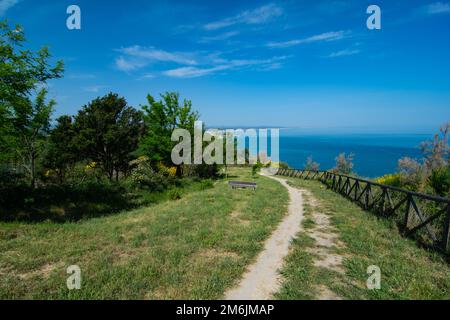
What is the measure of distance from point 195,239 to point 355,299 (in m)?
4.08

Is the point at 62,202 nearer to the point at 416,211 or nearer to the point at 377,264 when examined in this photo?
the point at 377,264

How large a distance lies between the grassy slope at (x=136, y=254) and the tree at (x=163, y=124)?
15.2 meters

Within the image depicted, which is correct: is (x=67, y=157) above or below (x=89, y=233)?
above

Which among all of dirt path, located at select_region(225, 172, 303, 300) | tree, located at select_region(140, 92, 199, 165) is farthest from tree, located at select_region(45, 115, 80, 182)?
dirt path, located at select_region(225, 172, 303, 300)

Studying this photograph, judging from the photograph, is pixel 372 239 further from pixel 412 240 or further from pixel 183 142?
pixel 183 142

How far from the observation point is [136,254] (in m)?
5.58

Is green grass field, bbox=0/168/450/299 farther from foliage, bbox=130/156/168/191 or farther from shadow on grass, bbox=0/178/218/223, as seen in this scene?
foliage, bbox=130/156/168/191

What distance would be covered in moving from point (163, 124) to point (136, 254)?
20441 millimetres

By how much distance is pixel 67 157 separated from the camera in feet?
92.6

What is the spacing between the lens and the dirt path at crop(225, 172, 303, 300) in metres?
4.02

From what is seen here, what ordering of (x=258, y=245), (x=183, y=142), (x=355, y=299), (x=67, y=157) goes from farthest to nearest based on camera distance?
1. (x=67, y=157)
2. (x=183, y=142)
3. (x=258, y=245)
4. (x=355, y=299)

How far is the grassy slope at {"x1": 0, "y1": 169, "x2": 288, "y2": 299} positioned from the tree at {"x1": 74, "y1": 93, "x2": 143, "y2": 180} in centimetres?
2196

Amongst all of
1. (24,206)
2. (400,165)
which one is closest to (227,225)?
(24,206)

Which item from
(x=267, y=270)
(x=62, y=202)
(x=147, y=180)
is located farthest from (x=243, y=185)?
(x=267, y=270)
